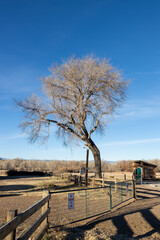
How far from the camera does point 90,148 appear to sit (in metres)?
18.9

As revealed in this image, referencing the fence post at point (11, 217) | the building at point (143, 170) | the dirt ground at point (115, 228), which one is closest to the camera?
the fence post at point (11, 217)

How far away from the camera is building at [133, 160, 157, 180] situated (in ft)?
93.8

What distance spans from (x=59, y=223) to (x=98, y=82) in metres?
13.8

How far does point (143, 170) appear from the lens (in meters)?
29.0

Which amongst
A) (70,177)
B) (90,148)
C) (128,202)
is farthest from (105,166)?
(128,202)

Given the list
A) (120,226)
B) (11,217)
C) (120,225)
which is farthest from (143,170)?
(11,217)

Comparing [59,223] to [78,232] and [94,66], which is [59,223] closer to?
[78,232]

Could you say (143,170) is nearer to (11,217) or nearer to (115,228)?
(115,228)

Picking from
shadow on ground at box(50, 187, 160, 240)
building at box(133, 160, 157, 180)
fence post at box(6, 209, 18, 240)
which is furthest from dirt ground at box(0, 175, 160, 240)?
building at box(133, 160, 157, 180)

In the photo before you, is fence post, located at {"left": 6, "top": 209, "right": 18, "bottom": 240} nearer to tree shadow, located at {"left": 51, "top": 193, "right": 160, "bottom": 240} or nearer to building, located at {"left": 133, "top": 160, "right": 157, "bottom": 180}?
tree shadow, located at {"left": 51, "top": 193, "right": 160, "bottom": 240}

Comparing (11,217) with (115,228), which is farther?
(115,228)

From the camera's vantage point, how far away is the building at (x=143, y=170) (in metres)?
28.6

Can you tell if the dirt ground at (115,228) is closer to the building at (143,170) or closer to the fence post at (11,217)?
the fence post at (11,217)

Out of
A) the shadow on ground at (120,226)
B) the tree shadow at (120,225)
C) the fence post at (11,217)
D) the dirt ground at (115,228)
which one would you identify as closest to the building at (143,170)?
the tree shadow at (120,225)
